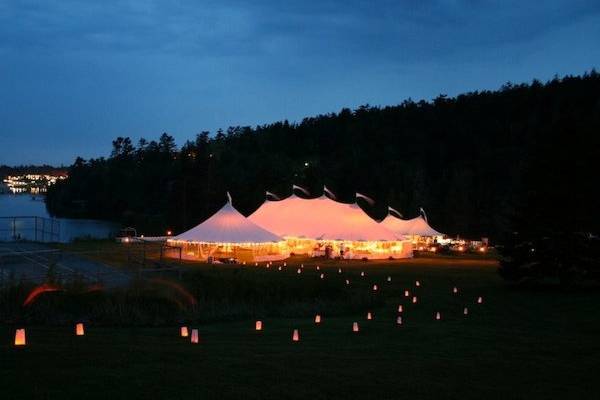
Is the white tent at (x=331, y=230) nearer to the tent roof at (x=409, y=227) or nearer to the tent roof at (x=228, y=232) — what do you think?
the tent roof at (x=228, y=232)

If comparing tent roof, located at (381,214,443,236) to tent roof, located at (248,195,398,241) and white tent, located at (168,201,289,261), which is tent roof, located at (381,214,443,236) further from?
white tent, located at (168,201,289,261)

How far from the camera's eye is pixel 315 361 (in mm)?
8625

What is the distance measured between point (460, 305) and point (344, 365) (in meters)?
12.1

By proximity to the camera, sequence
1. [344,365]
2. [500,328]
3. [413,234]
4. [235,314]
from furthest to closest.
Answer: [413,234] → [235,314] → [500,328] → [344,365]

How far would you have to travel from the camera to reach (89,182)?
4257 inches

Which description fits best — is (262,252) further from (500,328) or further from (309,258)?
(500,328)

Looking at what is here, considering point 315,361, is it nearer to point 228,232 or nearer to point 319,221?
point 228,232

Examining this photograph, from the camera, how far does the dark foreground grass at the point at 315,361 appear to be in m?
6.83

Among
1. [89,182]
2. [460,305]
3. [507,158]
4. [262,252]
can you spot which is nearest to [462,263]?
[262,252]

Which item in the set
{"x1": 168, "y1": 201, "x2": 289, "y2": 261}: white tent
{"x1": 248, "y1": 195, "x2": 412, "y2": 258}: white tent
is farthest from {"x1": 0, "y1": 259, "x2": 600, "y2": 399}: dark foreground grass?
{"x1": 248, "y1": 195, "x2": 412, "y2": 258}: white tent

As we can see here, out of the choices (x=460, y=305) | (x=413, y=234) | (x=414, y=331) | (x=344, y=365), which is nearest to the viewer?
(x=344, y=365)

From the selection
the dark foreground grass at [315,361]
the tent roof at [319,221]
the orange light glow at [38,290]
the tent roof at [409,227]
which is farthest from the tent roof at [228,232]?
the dark foreground grass at [315,361]

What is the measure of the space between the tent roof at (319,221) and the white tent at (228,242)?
14.6ft

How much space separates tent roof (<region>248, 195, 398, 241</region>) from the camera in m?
41.8
